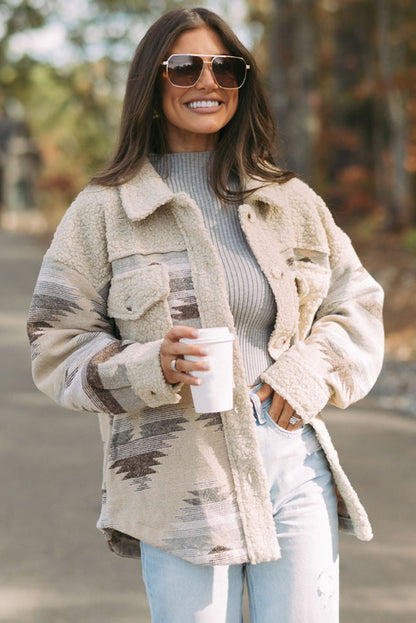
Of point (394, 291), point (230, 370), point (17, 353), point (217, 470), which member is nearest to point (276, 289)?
point (230, 370)

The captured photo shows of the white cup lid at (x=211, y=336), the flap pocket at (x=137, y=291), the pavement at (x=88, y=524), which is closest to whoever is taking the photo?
the white cup lid at (x=211, y=336)

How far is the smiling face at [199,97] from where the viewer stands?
2342 mm

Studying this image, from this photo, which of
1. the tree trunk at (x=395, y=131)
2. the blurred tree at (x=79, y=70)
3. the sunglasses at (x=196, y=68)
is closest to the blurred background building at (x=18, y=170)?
the blurred tree at (x=79, y=70)

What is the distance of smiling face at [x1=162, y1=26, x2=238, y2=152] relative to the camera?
2342mm

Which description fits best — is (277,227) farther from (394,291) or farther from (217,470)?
(394,291)

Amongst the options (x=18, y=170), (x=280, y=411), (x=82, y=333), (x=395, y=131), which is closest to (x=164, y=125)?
(x=82, y=333)

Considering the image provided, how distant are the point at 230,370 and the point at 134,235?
0.51 metres

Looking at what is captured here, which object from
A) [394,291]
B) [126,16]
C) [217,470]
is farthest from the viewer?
[126,16]

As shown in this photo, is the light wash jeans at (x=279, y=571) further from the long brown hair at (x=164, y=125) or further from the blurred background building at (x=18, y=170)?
the blurred background building at (x=18, y=170)

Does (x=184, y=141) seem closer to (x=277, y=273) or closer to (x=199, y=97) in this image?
(x=199, y=97)

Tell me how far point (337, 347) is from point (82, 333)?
70cm

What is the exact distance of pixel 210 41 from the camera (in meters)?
2.37

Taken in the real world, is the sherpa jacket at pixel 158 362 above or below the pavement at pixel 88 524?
above

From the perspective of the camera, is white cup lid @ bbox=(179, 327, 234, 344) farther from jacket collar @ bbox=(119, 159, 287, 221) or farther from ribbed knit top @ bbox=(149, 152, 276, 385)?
jacket collar @ bbox=(119, 159, 287, 221)
